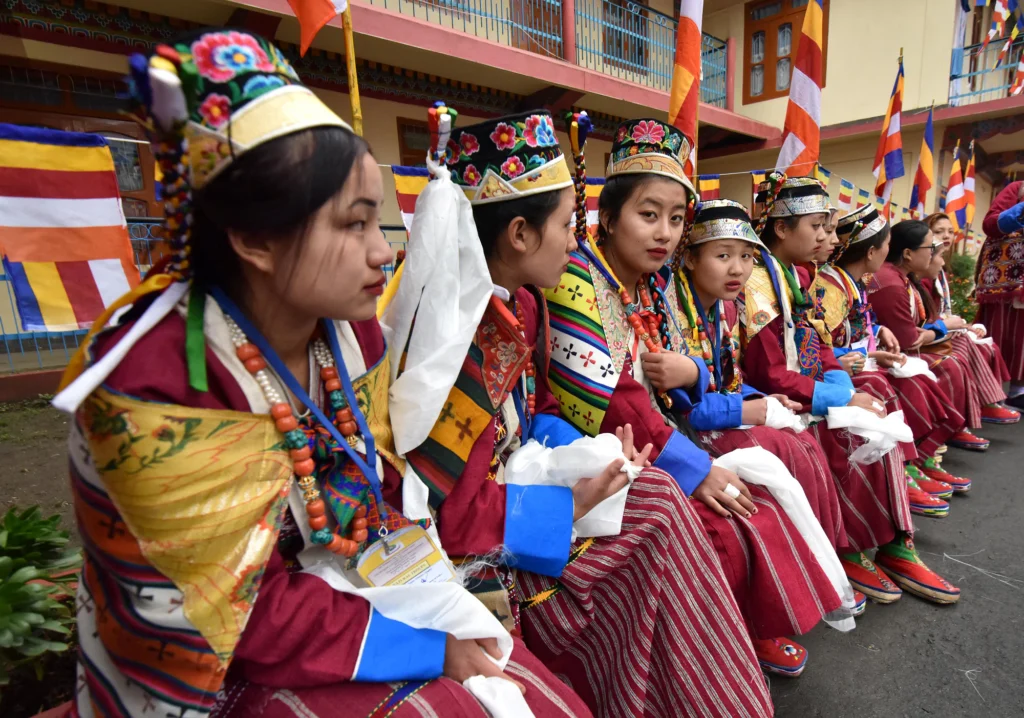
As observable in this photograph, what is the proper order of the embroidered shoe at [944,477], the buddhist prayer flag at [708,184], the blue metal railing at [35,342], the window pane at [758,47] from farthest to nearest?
the window pane at [758,47]
the buddhist prayer flag at [708,184]
the blue metal railing at [35,342]
the embroidered shoe at [944,477]

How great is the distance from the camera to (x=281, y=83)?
3.04ft

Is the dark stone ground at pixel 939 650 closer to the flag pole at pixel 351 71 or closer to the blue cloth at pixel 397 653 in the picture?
the blue cloth at pixel 397 653

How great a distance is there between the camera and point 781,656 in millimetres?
1993

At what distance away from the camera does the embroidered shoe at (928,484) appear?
3.33m

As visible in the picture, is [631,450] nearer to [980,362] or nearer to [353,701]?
[353,701]

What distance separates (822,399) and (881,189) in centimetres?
505

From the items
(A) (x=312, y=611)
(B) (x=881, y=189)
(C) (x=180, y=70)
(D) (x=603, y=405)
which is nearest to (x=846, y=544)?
(D) (x=603, y=405)

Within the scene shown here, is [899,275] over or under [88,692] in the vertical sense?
over

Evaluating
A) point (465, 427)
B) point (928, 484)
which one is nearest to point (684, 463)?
point (465, 427)

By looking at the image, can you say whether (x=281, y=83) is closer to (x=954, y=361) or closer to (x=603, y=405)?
(x=603, y=405)

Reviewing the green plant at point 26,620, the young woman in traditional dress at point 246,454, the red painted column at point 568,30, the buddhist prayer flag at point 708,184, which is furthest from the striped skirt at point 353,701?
the red painted column at point 568,30

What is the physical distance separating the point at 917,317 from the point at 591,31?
6.89m

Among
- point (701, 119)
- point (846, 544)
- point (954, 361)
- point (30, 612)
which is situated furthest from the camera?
point (701, 119)

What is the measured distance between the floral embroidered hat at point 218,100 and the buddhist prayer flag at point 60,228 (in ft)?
5.32
